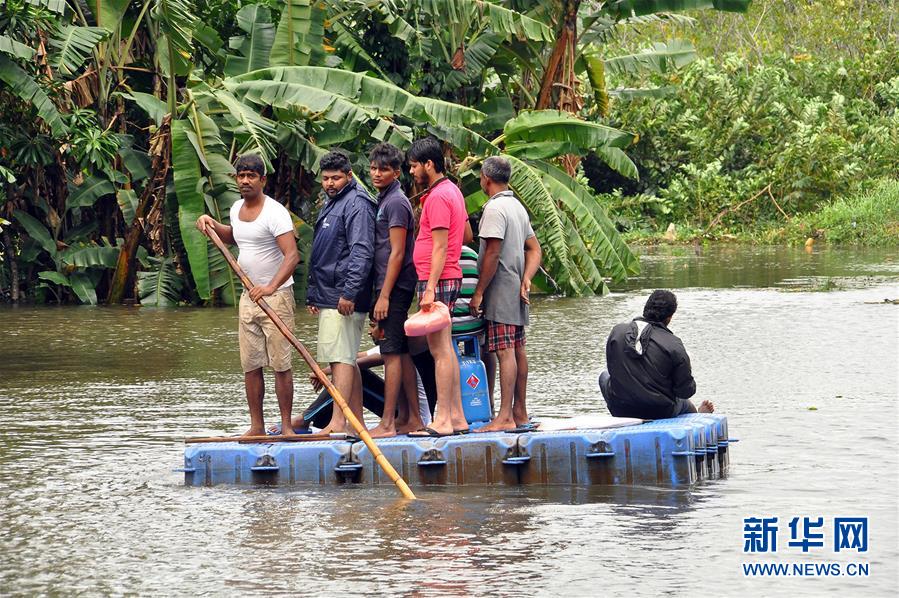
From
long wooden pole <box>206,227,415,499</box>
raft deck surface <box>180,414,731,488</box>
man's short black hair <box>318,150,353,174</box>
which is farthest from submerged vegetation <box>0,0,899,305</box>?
raft deck surface <box>180,414,731,488</box>

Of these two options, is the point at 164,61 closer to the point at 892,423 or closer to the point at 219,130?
the point at 219,130

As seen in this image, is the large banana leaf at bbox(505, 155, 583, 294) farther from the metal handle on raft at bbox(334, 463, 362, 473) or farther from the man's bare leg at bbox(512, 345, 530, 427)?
the metal handle on raft at bbox(334, 463, 362, 473)

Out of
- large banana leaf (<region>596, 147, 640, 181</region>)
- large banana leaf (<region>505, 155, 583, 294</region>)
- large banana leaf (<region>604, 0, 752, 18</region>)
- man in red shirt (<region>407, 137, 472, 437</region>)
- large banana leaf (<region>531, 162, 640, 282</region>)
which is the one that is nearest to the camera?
man in red shirt (<region>407, 137, 472, 437</region>)

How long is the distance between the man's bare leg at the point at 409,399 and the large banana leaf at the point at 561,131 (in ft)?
36.2

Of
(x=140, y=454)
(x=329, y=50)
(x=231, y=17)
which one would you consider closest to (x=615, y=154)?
(x=329, y=50)

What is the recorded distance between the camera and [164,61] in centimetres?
1900

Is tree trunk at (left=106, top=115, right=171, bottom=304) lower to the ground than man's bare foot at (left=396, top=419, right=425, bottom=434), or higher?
higher

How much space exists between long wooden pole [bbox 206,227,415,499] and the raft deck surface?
0.18 meters

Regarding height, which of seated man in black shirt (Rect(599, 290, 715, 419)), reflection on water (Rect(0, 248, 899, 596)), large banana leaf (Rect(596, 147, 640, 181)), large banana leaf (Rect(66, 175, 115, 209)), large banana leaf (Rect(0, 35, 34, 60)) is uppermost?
large banana leaf (Rect(0, 35, 34, 60))

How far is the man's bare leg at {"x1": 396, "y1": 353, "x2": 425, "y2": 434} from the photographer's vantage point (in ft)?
28.2

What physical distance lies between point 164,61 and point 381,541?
13279mm

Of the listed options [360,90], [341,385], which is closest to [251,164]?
[341,385]

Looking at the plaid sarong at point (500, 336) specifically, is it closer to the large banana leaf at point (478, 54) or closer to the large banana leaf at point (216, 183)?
the large banana leaf at point (216, 183)

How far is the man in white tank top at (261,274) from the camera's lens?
8.46 meters
